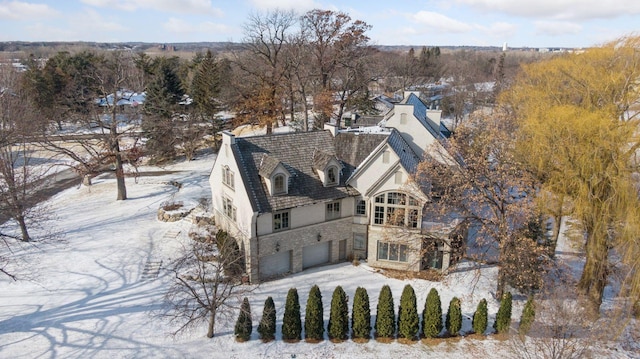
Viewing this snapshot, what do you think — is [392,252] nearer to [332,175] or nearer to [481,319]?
[332,175]

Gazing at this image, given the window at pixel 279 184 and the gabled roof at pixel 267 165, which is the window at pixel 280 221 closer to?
the window at pixel 279 184

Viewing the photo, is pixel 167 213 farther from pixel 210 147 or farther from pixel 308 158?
pixel 210 147

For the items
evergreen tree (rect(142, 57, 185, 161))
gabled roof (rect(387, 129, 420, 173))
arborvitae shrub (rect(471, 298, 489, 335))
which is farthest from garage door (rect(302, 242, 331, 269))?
evergreen tree (rect(142, 57, 185, 161))

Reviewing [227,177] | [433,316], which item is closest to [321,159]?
[227,177]

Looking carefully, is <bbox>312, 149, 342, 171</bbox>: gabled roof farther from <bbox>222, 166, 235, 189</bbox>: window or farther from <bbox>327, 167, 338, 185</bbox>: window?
<bbox>222, 166, 235, 189</bbox>: window

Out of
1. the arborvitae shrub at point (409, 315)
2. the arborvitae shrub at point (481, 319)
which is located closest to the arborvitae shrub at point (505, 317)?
the arborvitae shrub at point (481, 319)

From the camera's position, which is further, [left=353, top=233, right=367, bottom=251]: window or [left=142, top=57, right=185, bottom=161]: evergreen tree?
[left=142, top=57, right=185, bottom=161]: evergreen tree

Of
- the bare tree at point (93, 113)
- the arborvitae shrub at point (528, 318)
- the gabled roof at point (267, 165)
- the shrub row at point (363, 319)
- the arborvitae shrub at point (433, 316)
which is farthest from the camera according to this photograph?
the bare tree at point (93, 113)
